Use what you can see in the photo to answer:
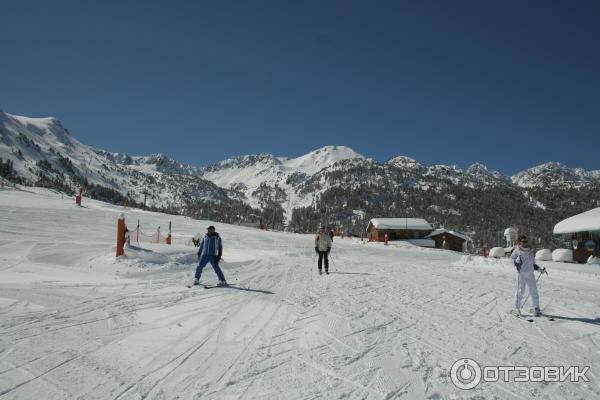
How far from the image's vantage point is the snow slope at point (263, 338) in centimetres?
386

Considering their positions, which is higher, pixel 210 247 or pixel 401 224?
pixel 401 224

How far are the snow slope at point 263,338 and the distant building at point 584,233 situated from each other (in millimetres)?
15384

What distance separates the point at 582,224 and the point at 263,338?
26.0 m

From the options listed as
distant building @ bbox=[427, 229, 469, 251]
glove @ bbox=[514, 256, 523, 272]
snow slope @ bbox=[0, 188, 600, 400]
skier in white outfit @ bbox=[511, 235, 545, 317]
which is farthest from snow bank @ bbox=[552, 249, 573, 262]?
distant building @ bbox=[427, 229, 469, 251]

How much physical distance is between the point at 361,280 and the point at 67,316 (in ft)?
A: 28.6

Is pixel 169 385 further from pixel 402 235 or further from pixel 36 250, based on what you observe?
pixel 402 235

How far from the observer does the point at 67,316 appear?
5996 millimetres

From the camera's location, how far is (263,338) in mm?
5438

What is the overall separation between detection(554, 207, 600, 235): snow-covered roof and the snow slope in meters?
15.0

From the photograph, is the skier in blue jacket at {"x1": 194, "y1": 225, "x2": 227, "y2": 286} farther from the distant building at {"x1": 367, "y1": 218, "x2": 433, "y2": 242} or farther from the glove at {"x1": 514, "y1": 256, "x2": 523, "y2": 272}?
the distant building at {"x1": 367, "y1": 218, "x2": 433, "y2": 242}

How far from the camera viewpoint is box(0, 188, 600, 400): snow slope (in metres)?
3.86

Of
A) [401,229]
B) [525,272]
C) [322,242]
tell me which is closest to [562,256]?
[322,242]

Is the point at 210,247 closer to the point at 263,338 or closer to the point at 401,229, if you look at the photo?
the point at 263,338

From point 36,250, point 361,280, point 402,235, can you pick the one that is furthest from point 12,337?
point 402,235
